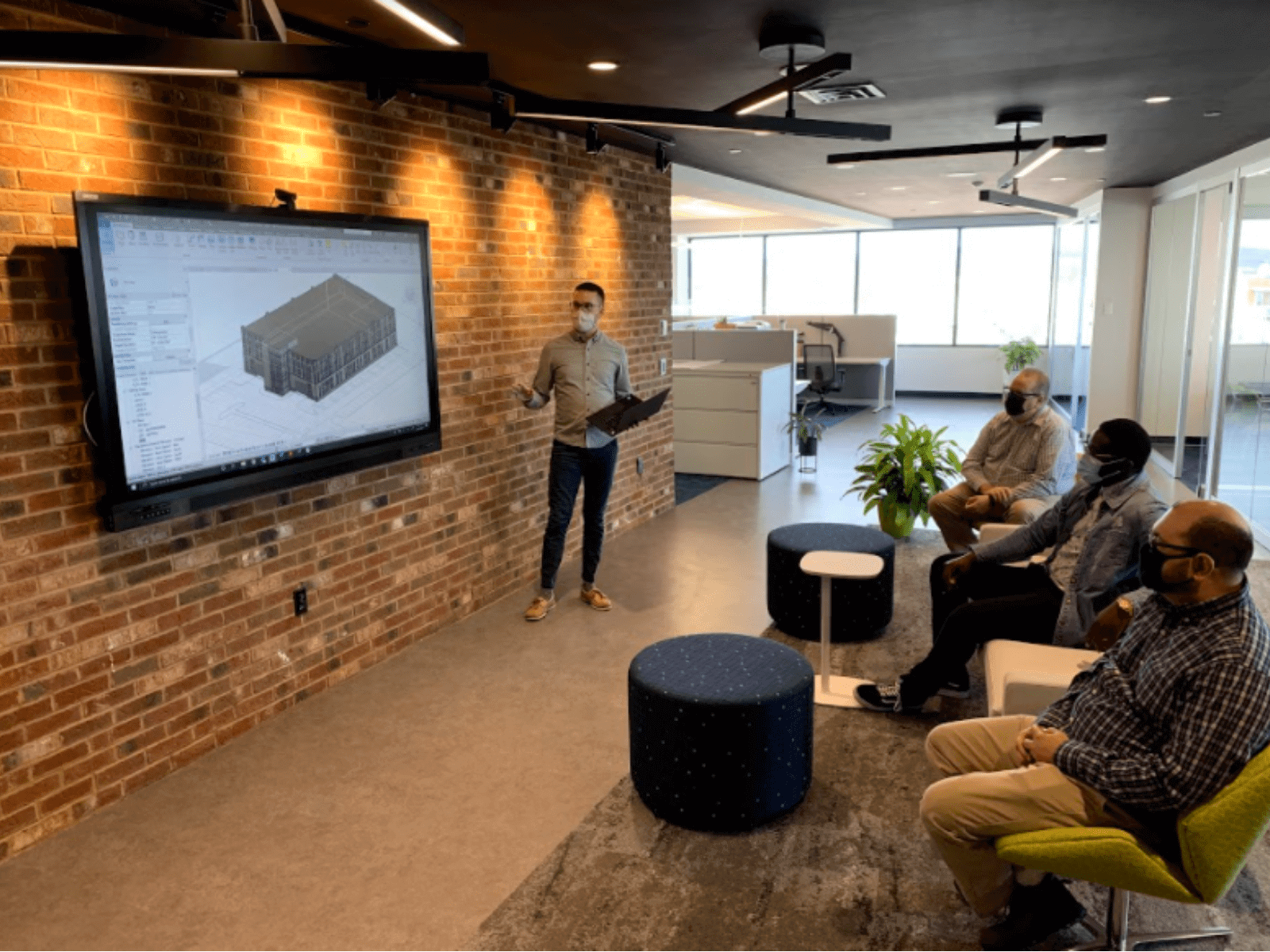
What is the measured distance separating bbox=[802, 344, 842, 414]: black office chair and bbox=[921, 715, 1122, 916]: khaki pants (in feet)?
30.8

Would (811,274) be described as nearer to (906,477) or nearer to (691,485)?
(691,485)

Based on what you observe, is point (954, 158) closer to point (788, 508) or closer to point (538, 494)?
point (788, 508)

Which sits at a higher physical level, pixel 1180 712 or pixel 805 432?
pixel 1180 712

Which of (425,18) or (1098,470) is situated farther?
(1098,470)

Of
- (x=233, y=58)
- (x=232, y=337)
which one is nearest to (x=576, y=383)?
(x=232, y=337)

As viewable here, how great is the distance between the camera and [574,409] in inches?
184

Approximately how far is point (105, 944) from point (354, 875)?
1.98 ft

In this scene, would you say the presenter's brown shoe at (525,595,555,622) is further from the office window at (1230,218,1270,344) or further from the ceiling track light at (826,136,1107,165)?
the office window at (1230,218,1270,344)

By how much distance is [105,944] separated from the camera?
2395mm

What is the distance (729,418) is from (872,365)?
5.44 metres

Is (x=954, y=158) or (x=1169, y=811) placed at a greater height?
(x=954, y=158)

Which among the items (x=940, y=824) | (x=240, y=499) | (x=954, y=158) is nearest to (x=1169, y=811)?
(x=940, y=824)

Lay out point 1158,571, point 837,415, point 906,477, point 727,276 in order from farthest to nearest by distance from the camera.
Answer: point 727,276, point 837,415, point 906,477, point 1158,571

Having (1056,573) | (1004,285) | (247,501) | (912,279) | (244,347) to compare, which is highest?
(912,279)
